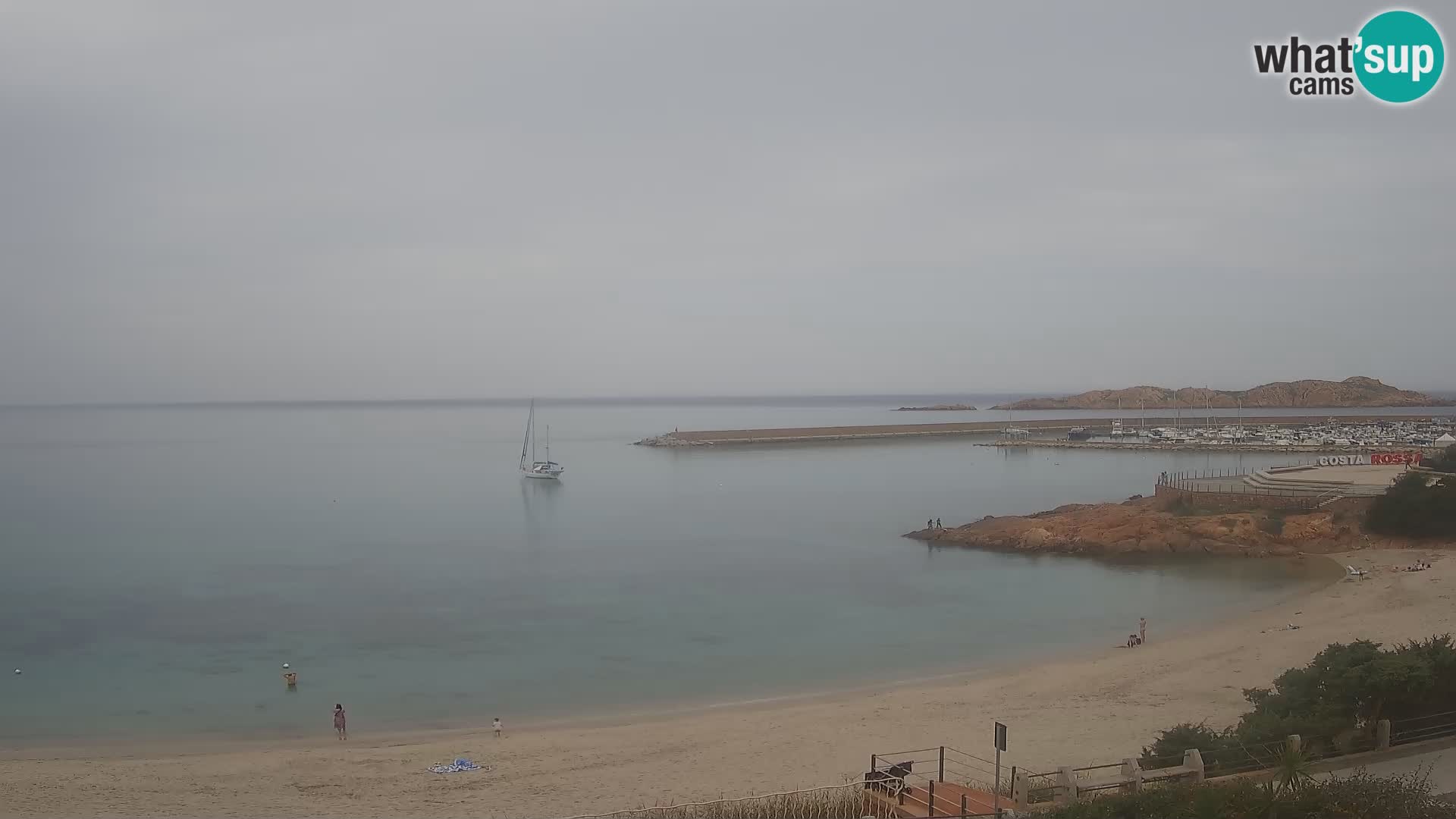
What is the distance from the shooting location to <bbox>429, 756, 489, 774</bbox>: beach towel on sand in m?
15.2

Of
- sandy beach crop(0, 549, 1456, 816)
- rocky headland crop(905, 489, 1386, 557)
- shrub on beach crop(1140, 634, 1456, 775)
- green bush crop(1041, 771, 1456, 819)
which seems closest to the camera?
green bush crop(1041, 771, 1456, 819)

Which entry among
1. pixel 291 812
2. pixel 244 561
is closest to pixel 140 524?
pixel 244 561

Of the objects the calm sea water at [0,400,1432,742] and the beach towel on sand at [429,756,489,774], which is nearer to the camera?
the beach towel on sand at [429,756,489,774]

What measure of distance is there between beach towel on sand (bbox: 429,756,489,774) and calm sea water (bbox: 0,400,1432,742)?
3.47 metres

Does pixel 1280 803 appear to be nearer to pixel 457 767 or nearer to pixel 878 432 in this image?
pixel 457 767

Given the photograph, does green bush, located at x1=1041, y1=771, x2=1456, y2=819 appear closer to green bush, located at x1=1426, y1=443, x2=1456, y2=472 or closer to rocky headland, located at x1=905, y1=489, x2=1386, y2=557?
rocky headland, located at x1=905, y1=489, x2=1386, y2=557

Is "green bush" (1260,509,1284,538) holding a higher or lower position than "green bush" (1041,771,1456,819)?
lower

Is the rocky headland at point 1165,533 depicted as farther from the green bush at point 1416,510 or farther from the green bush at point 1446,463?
the green bush at point 1446,463

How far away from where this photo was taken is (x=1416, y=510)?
32.4 m

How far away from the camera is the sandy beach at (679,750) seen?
13.9 metres

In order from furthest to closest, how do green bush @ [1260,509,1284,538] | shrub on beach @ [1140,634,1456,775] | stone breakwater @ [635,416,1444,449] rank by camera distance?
stone breakwater @ [635,416,1444,449] → green bush @ [1260,509,1284,538] → shrub on beach @ [1140,634,1456,775]

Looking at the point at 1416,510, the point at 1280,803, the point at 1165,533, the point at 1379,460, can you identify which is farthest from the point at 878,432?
the point at 1280,803

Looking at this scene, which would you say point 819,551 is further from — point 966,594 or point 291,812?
point 291,812

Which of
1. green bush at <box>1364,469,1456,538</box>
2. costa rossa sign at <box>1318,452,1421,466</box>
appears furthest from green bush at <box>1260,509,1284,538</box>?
costa rossa sign at <box>1318,452,1421,466</box>
